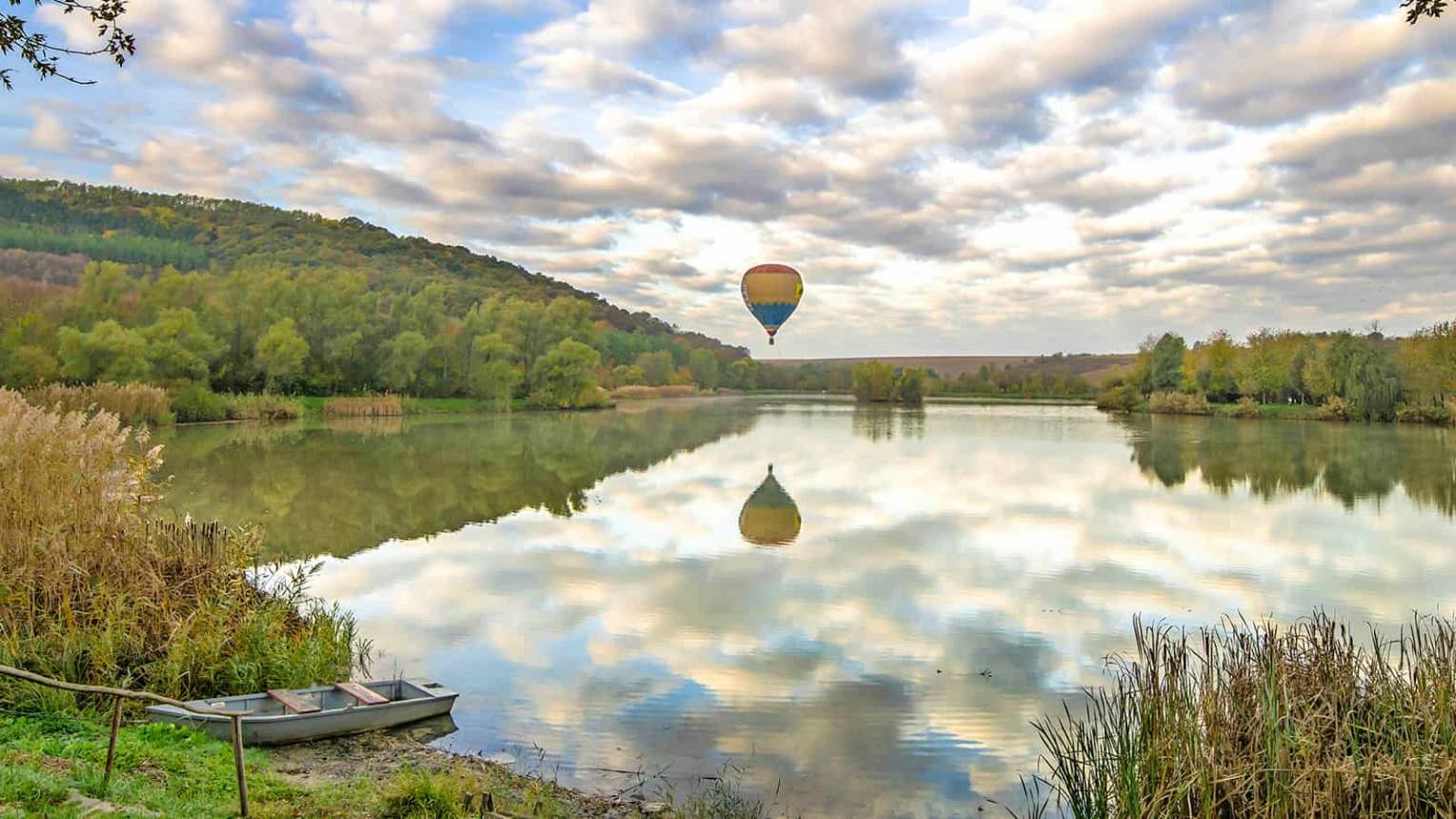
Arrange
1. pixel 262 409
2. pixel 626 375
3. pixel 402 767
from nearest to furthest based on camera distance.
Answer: pixel 402 767
pixel 262 409
pixel 626 375

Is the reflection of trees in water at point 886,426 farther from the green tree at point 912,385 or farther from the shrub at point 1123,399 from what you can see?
the green tree at point 912,385

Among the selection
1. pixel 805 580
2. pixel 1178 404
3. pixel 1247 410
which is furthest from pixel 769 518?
pixel 1178 404

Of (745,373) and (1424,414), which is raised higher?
(745,373)

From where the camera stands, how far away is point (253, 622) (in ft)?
23.6

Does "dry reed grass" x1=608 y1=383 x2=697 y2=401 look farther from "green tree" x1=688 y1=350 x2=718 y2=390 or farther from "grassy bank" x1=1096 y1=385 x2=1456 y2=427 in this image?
"grassy bank" x1=1096 y1=385 x2=1456 y2=427

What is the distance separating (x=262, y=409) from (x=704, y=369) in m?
Result: 76.9

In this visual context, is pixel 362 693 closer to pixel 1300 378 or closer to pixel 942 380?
pixel 1300 378

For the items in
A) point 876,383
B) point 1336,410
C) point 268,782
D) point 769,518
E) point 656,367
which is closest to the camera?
point 268,782

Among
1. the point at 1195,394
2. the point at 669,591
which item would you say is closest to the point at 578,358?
the point at 1195,394

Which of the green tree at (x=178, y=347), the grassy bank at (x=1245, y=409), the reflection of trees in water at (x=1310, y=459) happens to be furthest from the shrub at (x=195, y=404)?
the grassy bank at (x=1245, y=409)

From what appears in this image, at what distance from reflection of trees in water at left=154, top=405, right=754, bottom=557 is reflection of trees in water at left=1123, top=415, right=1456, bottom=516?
14920 mm

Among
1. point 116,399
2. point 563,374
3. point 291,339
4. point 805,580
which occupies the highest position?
point 291,339

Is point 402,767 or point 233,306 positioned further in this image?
point 233,306

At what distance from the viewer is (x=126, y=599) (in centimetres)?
703
